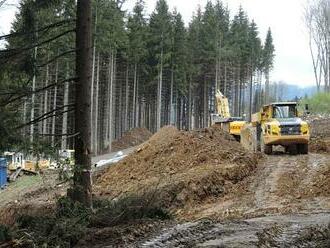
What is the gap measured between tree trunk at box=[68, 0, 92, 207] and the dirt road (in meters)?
2.00

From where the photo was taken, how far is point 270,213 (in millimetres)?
12148

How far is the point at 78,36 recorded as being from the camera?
10656 millimetres

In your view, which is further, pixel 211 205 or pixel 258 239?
pixel 211 205

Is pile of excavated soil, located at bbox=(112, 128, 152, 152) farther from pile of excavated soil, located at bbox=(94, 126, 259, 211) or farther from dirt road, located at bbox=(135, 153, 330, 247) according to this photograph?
dirt road, located at bbox=(135, 153, 330, 247)

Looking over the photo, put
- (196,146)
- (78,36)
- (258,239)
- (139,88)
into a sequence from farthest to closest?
(139,88) < (196,146) < (78,36) < (258,239)

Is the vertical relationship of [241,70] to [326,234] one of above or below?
above

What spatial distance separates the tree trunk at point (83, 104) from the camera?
10.3 m

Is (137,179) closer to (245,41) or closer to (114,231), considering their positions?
(114,231)

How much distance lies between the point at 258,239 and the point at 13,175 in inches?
1108

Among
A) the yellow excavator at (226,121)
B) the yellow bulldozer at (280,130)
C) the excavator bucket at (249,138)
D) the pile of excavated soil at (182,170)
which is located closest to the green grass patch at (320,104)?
the yellow excavator at (226,121)

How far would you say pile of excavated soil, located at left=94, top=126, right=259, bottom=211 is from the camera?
15.9 meters

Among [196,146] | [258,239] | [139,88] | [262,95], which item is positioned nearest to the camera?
[258,239]

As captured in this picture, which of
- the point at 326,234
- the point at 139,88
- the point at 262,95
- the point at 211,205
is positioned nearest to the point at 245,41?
the point at 262,95

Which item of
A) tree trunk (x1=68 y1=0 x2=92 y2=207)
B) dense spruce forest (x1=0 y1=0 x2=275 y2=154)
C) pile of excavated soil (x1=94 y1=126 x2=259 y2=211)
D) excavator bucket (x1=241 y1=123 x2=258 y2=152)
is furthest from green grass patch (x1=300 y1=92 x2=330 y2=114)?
tree trunk (x1=68 y1=0 x2=92 y2=207)
